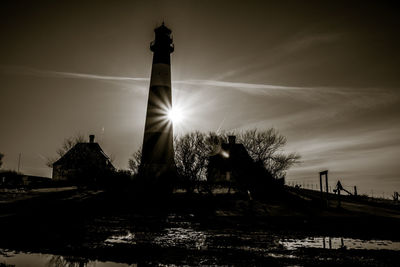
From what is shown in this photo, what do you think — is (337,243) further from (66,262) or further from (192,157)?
(192,157)

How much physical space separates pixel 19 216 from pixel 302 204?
1909 cm

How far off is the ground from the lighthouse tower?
6259mm

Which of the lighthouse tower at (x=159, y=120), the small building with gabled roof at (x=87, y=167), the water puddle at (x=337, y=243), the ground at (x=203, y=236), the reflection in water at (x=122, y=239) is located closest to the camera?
the ground at (x=203, y=236)

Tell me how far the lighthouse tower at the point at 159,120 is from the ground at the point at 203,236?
6.26m

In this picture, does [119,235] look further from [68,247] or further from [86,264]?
[86,264]

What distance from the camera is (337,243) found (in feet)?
34.9

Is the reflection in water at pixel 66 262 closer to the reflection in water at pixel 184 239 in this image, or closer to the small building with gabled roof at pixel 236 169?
the reflection in water at pixel 184 239

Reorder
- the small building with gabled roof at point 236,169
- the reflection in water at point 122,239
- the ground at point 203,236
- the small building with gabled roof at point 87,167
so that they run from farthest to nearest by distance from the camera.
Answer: the small building with gabled roof at point 87,167
the small building with gabled roof at point 236,169
the reflection in water at point 122,239
the ground at point 203,236

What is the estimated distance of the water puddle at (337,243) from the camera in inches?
387

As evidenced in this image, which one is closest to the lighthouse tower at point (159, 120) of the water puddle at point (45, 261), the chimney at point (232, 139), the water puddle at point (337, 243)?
the chimney at point (232, 139)

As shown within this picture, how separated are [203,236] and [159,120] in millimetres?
18575

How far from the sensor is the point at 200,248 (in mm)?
9164

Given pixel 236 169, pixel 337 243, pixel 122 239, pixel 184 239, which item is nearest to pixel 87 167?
pixel 236 169

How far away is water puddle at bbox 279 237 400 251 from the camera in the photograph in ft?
32.2
